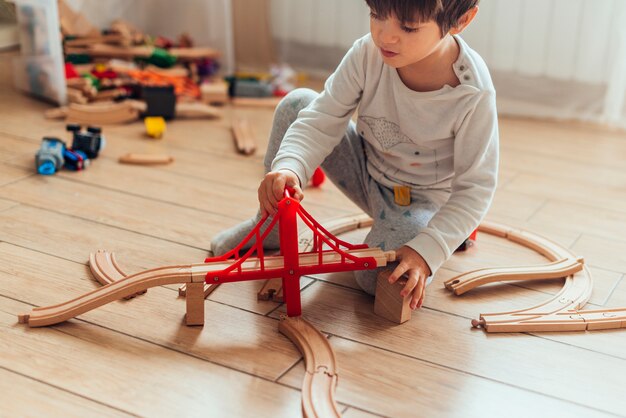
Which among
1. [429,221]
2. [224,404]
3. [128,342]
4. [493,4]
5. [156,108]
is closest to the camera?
[224,404]

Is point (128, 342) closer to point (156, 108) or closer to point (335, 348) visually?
point (335, 348)

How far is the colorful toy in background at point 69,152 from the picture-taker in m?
1.52

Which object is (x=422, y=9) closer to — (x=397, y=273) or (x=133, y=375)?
(x=397, y=273)

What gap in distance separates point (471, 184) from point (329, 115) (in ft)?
0.76

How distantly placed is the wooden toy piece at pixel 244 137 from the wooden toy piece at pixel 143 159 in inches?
7.2

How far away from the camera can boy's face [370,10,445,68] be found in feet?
3.11

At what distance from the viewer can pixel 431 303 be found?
3.63ft

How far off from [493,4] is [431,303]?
4.04 ft

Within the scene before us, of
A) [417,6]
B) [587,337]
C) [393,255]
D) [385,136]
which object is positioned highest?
[417,6]

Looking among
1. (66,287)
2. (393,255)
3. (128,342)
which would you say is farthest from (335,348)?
(66,287)

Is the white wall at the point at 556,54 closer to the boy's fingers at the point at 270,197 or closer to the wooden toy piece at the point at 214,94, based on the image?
the wooden toy piece at the point at 214,94

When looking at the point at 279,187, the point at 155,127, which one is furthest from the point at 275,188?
the point at 155,127

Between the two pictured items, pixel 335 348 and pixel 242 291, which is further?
pixel 242 291

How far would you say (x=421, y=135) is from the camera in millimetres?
1094
